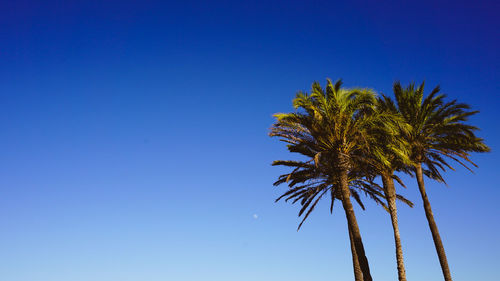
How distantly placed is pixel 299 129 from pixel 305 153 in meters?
1.76

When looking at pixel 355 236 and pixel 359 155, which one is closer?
pixel 355 236

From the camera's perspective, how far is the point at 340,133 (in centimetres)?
1988

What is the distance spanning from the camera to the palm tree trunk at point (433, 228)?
2127 cm

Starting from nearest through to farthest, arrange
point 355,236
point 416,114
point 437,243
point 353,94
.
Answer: point 355,236 < point 353,94 < point 437,243 < point 416,114

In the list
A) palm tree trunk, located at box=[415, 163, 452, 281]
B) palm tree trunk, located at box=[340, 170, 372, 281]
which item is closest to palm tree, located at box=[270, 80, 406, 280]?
palm tree trunk, located at box=[340, 170, 372, 281]

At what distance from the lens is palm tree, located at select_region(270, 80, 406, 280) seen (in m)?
19.8

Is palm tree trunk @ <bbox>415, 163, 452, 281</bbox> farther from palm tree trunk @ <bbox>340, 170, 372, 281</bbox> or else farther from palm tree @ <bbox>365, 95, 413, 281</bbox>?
palm tree trunk @ <bbox>340, 170, 372, 281</bbox>

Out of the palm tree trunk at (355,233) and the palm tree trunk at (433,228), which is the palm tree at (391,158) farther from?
the palm tree trunk at (355,233)

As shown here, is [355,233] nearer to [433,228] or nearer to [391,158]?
[391,158]

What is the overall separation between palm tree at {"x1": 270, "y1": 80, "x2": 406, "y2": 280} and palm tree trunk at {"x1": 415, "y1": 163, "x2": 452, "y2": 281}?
5.24 m

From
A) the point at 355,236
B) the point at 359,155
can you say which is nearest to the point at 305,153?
the point at 359,155

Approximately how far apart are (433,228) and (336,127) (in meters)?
9.29

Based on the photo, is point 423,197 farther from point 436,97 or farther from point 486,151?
point 436,97

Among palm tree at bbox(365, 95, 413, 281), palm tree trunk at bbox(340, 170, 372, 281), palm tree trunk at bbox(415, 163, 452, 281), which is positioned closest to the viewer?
palm tree trunk at bbox(340, 170, 372, 281)
